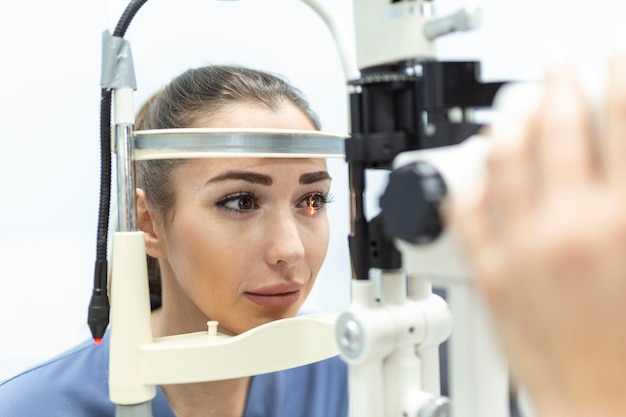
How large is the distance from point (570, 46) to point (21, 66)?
1237 millimetres

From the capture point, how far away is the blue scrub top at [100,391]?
94cm

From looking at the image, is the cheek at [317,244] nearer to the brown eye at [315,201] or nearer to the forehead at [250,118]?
the brown eye at [315,201]

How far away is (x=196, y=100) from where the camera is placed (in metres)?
0.96

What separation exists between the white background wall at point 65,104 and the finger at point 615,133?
3.16 feet

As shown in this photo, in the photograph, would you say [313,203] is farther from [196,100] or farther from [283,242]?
[196,100]

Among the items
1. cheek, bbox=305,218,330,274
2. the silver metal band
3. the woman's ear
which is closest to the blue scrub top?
the woman's ear

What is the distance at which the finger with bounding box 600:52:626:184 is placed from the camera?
0.31m

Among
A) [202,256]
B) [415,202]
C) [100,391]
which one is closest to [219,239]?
[202,256]

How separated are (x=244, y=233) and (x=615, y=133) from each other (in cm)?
62

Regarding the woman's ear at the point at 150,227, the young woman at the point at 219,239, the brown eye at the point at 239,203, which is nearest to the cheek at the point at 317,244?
the young woman at the point at 219,239

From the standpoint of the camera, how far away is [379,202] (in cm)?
43

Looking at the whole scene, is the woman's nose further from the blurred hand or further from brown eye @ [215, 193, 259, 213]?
the blurred hand

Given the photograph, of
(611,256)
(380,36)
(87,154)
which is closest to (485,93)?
(380,36)

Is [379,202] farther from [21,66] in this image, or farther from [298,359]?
[21,66]
